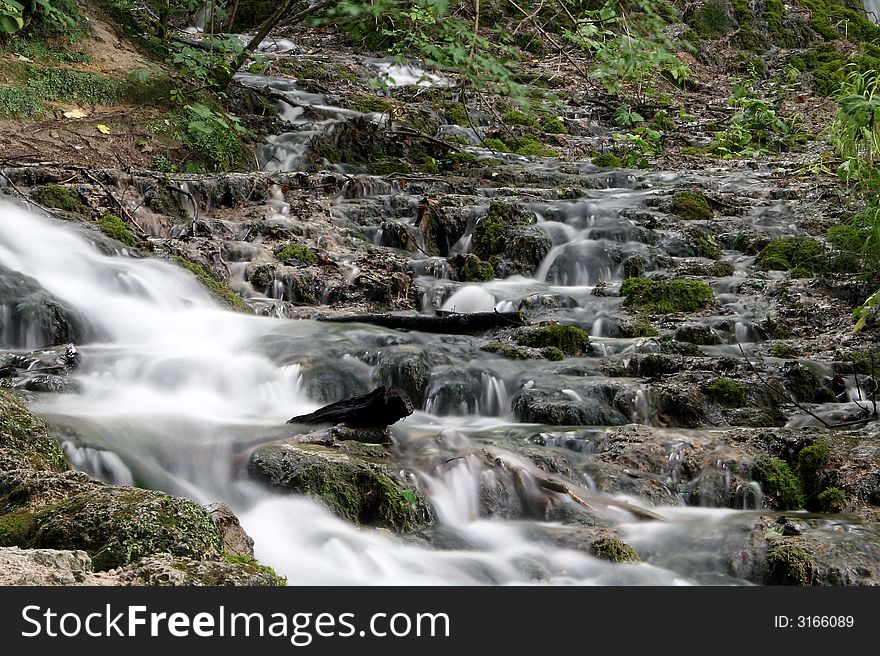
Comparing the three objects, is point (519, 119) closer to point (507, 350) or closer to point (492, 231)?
point (492, 231)

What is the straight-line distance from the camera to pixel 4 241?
23.4ft

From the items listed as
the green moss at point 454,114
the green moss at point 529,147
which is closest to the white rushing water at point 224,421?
the green moss at point 529,147

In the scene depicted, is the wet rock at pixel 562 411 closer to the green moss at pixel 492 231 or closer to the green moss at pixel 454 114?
the green moss at pixel 492 231

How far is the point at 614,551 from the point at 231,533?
73.5 inches

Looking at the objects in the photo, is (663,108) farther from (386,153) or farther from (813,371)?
(813,371)

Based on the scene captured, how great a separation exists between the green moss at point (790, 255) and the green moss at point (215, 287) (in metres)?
5.67

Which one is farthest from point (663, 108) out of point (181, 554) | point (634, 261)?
point (181, 554)

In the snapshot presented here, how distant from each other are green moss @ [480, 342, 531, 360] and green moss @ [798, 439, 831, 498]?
94.0 inches

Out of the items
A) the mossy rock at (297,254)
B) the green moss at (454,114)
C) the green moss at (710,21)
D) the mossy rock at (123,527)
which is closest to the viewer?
the mossy rock at (123,527)

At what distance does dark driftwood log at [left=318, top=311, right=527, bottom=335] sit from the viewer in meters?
7.18

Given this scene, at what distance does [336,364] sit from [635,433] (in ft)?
7.34

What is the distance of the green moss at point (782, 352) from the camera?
6.95 metres

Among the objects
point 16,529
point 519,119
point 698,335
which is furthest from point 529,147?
point 16,529

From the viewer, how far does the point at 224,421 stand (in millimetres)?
5301
